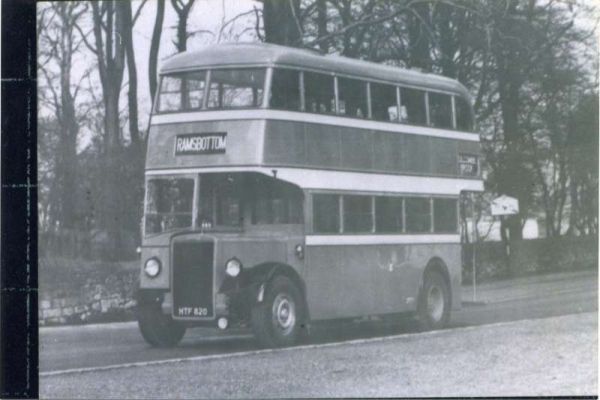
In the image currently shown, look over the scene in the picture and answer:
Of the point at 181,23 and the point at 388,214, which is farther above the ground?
the point at 181,23

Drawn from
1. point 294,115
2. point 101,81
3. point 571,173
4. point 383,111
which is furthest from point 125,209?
point 571,173

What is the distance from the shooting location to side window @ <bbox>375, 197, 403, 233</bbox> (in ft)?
21.1

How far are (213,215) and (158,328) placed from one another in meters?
0.74

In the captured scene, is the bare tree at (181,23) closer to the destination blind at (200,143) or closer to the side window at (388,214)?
the destination blind at (200,143)

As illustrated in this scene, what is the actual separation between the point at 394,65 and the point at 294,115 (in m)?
0.65

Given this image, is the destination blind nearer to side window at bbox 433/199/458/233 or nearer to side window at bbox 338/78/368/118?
side window at bbox 338/78/368/118

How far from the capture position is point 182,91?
618cm

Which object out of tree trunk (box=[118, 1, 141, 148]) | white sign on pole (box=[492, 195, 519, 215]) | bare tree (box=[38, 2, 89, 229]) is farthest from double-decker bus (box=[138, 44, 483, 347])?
bare tree (box=[38, 2, 89, 229])

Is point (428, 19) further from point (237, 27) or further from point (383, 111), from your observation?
point (237, 27)

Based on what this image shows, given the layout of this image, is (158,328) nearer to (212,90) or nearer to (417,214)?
(212,90)

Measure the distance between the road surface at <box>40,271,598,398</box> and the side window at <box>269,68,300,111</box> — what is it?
138 centimetres

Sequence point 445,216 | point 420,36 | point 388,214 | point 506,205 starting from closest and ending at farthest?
point 506,205, point 420,36, point 445,216, point 388,214

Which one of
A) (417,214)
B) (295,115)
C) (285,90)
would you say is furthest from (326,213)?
(285,90)

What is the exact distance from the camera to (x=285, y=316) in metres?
6.32
